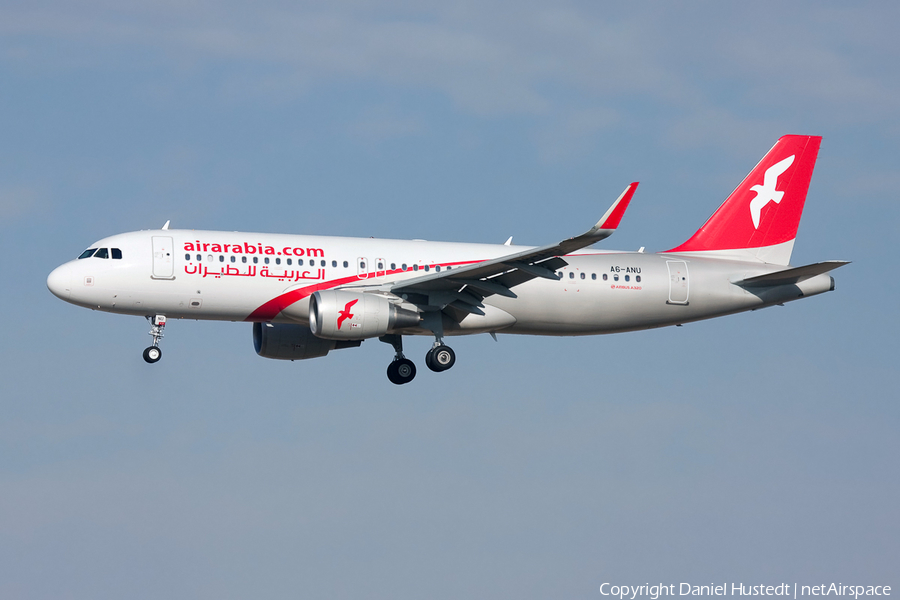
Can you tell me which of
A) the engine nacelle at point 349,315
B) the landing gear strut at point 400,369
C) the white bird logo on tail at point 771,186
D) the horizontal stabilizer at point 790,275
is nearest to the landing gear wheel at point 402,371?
the landing gear strut at point 400,369

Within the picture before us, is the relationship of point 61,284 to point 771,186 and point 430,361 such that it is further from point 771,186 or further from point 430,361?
point 771,186

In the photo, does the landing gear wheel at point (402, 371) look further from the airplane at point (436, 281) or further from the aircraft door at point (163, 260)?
the aircraft door at point (163, 260)

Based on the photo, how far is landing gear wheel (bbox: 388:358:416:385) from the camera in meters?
43.9

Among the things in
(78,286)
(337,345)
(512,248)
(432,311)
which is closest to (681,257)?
(512,248)

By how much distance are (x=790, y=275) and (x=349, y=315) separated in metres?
16.0

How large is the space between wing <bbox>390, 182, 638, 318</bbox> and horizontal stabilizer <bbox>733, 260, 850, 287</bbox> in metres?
8.55

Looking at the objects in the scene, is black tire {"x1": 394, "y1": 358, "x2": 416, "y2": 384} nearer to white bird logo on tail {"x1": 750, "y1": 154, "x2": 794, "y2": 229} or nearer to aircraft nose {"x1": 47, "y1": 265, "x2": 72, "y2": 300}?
aircraft nose {"x1": 47, "y1": 265, "x2": 72, "y2": 300}

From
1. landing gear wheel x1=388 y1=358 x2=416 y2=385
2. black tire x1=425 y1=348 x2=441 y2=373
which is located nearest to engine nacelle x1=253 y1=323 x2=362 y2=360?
landing gear wheel x1=388 y1=358 x2=416 y2=385

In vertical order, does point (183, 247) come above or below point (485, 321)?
above

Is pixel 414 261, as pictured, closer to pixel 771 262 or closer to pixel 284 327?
pixel 284 327

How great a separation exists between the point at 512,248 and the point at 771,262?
34.8ft

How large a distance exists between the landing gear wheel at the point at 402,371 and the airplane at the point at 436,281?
5cm

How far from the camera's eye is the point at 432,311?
41688mm

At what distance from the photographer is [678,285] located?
44.5 m
